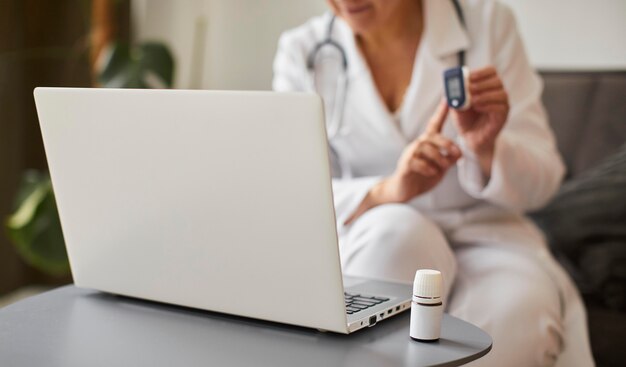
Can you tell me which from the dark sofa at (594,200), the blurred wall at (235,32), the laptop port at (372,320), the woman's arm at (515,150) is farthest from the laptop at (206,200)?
the blurred wall at (235,32)

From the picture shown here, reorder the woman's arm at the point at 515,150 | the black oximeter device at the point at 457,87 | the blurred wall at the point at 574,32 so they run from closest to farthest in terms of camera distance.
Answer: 1. the black oximeter device at the point at 457,87
2. the woman's arm at the point at 515,150
3. the blurred wall at the point at 574,32

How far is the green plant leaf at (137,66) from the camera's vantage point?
8.19 ft

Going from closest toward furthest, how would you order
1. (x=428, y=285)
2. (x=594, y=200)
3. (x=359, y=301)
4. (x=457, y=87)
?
(x=428, y=285), (x=359, y=301), (x=457, y=87), (x=594, y=200)

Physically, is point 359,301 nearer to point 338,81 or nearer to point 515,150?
point 515,150

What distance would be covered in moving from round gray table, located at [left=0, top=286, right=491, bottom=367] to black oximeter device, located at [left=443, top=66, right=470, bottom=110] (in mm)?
399

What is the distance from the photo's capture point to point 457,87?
4.22ft

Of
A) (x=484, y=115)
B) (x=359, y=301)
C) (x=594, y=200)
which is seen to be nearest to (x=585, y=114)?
(x=594, y=200)

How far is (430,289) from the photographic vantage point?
90cm

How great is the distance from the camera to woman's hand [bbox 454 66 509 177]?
1.31 m

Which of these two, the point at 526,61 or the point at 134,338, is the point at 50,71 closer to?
the point at 526,61

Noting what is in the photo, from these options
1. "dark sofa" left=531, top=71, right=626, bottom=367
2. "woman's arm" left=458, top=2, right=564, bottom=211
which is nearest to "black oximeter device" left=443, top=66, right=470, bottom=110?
"woman's arm" left=458, top=2, right=564, bottom=211

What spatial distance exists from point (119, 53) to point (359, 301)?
169 cm

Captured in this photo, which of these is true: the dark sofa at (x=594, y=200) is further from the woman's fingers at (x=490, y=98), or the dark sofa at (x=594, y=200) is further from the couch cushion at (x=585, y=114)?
the woman's fingers at (x=490, y=98)

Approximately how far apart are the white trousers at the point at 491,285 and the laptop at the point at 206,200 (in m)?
0.20
